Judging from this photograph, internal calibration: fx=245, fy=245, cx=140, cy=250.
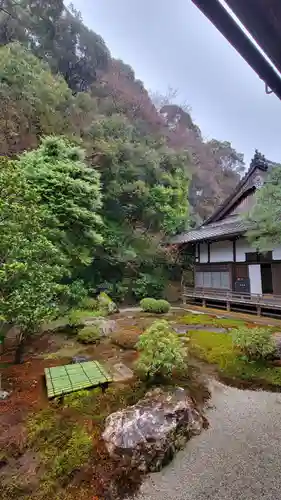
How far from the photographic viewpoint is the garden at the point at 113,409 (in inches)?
110

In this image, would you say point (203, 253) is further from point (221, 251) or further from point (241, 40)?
point (241, 40)

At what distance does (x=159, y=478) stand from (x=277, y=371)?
12.5 feet

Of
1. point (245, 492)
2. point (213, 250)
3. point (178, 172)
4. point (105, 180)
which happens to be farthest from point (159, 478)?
point (178, 172)

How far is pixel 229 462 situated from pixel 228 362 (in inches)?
120

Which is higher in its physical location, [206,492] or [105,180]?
[105,180]

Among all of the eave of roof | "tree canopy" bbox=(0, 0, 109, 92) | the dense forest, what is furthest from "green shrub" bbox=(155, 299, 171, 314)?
"tree canopy" bbox=(0, 0, 109, 92)

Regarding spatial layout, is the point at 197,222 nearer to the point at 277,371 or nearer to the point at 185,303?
the point at 185,303

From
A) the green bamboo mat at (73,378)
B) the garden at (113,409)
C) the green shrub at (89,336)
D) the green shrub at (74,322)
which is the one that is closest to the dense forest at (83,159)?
the green shrub at (74,322)

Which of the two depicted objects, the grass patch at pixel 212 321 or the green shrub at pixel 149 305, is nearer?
the grass patch at pixel 212 321

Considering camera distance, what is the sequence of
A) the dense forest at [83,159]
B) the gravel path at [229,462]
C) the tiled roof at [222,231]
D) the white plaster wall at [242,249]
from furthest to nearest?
the white plaster wall at [242,249] < the tiled roof at [222,231] < the dense forest at [83,159] < the gravel path at [229,462]

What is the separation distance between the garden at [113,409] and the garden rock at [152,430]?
1 centimetres

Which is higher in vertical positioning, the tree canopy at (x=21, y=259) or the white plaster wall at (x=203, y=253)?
the white plaster wall at (x=203, y=253)

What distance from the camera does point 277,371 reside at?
5.45 metres

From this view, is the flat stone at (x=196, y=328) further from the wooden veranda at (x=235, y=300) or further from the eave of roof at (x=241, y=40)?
the eave of roof at (x=241, y=40)
